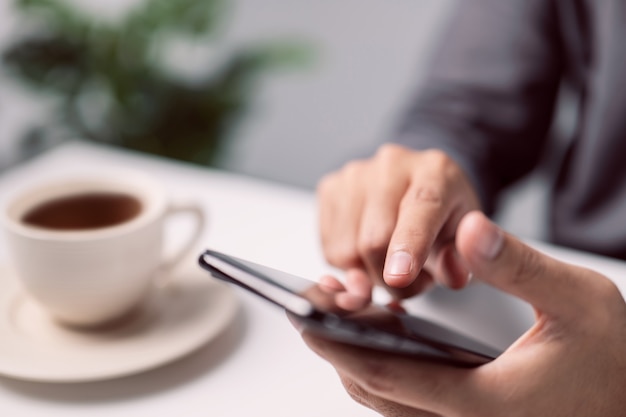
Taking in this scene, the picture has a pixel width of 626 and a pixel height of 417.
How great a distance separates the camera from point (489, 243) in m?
0.33

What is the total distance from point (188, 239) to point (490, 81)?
0.44 metres

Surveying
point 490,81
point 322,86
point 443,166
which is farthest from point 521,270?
point 322,86

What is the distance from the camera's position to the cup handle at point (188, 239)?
600mm

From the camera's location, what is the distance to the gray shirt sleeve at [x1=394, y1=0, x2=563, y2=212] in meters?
0.87

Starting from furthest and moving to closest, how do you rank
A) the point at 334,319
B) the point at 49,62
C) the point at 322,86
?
the point at 322,86 < the point at 49,62 < the point at 334,319

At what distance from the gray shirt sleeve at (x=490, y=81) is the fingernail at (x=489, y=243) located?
53 centimetres

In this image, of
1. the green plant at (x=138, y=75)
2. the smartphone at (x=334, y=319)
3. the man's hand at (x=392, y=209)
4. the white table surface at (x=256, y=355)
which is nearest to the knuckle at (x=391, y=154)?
the man's hand at (x=392, y=209)

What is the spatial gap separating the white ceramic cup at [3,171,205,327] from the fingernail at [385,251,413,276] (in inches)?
8.4

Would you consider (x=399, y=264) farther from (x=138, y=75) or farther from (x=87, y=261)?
(x=138, y=75)

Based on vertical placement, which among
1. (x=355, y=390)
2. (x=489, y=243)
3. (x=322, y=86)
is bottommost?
(x=322, y=86)

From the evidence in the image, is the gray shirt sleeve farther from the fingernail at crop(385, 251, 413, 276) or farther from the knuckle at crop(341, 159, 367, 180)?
the fingernail at crop(385, 251, 413, 276)

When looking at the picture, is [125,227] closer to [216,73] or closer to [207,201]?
[207,201]

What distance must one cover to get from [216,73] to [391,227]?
118 cm

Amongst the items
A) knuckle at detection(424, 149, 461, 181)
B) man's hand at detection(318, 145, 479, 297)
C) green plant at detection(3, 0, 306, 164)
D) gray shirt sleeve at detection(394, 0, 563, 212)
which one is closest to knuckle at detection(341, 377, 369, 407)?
man's hand at detection(318, 145, 479, 297)
